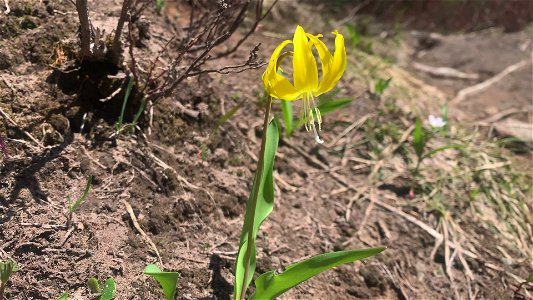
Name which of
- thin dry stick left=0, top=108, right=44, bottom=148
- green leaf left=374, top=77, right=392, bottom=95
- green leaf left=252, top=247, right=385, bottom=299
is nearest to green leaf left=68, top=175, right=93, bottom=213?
thin dry stick left=0, top=108, right=44, bottom=148

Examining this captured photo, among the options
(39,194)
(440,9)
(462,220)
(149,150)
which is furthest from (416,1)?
(39,194)

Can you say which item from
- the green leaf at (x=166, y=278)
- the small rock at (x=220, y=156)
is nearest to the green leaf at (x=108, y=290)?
the green leaf at (x=166, y=278)

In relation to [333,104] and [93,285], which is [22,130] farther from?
[333,104]

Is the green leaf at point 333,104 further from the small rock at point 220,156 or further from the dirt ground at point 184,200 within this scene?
the small rock at point 220,156

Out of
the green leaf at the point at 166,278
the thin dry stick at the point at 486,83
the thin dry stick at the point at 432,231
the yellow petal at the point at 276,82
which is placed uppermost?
the yellow petal at the point at 276,82

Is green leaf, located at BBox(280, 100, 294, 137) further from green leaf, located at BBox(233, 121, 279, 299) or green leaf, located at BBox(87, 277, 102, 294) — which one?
green leaf, located at BBox(87, 277, 102, 294)
